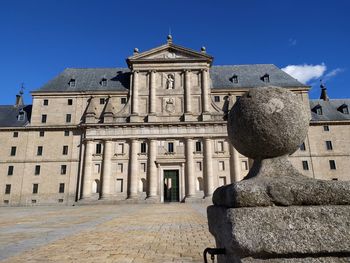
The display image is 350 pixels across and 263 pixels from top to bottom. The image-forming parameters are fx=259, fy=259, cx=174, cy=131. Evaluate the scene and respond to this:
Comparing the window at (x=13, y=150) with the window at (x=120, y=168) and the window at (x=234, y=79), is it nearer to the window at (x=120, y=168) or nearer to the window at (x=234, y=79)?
the window at (x=120, y=168)

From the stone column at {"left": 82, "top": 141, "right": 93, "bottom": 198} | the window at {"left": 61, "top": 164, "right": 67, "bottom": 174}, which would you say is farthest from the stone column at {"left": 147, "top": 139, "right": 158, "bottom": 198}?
the window at {"left": 61, "top": 164, "right": 67, "bottom": 174}

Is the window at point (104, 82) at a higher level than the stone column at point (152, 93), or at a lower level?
higher

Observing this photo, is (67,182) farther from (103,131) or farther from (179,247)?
→ (179,247)

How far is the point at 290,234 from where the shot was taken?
101 inches

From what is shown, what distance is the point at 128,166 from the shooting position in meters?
32.9

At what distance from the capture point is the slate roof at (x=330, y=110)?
3844 centimetres

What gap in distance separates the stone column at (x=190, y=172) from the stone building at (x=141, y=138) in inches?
4.9

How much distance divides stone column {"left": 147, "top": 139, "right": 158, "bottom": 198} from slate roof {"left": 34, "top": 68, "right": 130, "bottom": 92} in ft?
37.1

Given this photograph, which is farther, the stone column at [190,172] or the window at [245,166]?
the window at [245,166]

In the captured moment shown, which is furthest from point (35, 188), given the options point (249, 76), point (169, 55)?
point (249, 76)

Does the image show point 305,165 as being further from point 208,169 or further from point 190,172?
point 190,172

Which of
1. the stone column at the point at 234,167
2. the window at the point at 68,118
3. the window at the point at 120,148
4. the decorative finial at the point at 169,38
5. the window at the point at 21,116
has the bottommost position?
the stone column at the point at 234,167

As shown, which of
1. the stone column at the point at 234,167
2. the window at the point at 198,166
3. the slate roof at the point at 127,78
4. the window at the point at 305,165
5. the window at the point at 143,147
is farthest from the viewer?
the slate roof at the point at 127,78

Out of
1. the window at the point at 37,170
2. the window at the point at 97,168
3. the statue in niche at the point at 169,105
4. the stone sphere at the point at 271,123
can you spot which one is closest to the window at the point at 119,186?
the window at the point at 97,168
